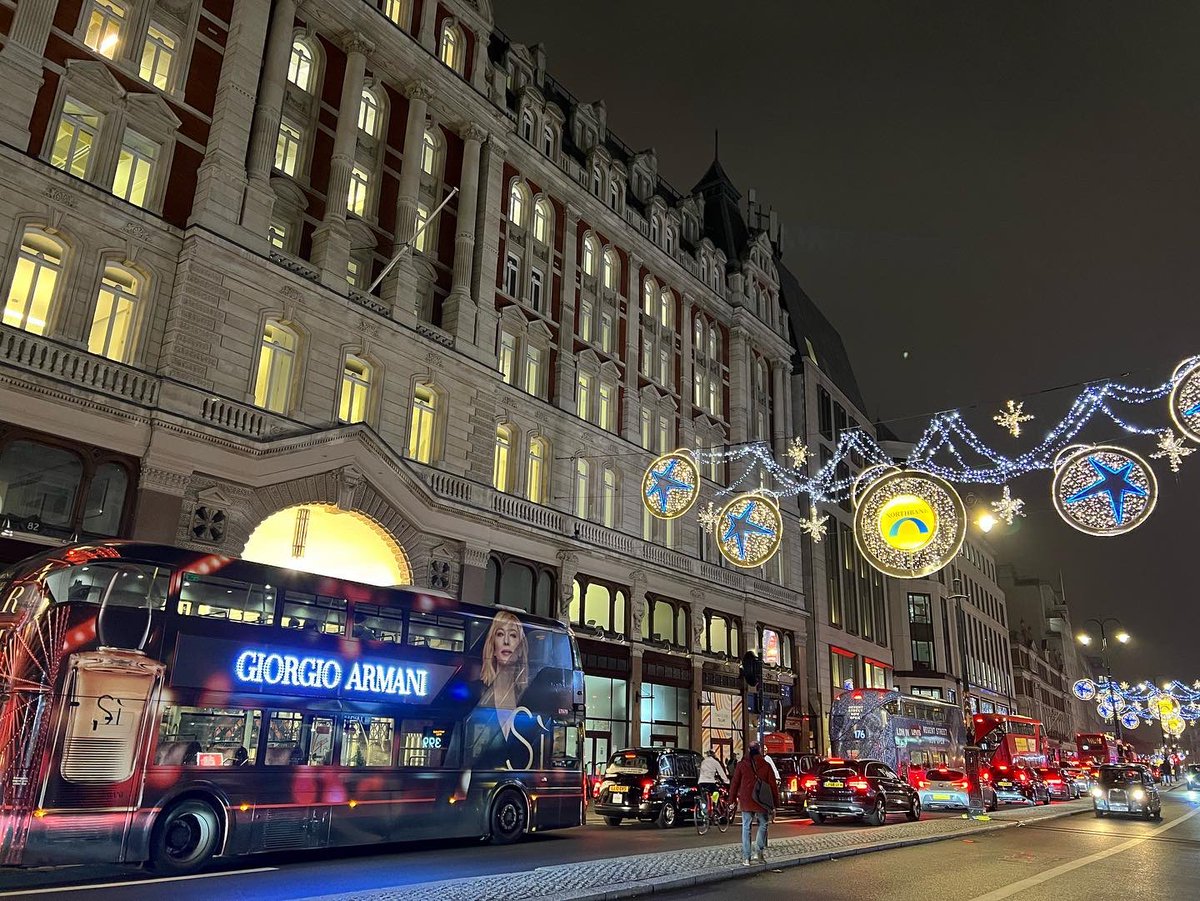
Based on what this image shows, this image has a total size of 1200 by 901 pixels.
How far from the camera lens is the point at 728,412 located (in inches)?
1810

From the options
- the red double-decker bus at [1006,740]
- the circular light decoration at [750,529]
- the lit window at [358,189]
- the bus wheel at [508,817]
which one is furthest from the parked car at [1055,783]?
Answer: the lit window at [358,189]

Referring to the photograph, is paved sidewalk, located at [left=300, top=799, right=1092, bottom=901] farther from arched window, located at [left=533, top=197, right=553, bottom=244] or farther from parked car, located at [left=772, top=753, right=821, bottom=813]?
arched window, located at [left=533, top=197, right=553, bottom=244]

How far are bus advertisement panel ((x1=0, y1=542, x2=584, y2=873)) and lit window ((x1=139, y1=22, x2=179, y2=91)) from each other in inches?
643

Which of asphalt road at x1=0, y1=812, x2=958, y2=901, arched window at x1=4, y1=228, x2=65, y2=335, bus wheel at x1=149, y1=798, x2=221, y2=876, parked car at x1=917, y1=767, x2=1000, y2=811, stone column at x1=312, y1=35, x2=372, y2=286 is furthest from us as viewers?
parked car at x1=917, y1=767, x2=1000, y2=811

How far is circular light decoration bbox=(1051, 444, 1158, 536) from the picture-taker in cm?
1480

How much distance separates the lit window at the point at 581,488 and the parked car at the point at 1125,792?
69.4ft

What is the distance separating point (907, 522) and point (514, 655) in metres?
8.38

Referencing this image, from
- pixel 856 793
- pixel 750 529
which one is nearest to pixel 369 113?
pixel 750 529

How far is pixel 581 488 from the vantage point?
35.1 metres

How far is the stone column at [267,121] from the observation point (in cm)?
2419

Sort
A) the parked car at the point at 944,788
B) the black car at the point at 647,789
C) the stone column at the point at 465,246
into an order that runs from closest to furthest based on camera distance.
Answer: the black car at the point at 647,789
the stone column at the point at 465,246
the parked car at the point at 944,788

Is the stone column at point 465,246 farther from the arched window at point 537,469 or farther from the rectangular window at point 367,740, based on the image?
the rectangular window at point 367,740

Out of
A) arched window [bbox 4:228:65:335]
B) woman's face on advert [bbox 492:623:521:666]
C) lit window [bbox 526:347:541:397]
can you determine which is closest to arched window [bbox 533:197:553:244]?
lit window [bbox 526:347:541:397]

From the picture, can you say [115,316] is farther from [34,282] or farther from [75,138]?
[75,138]
